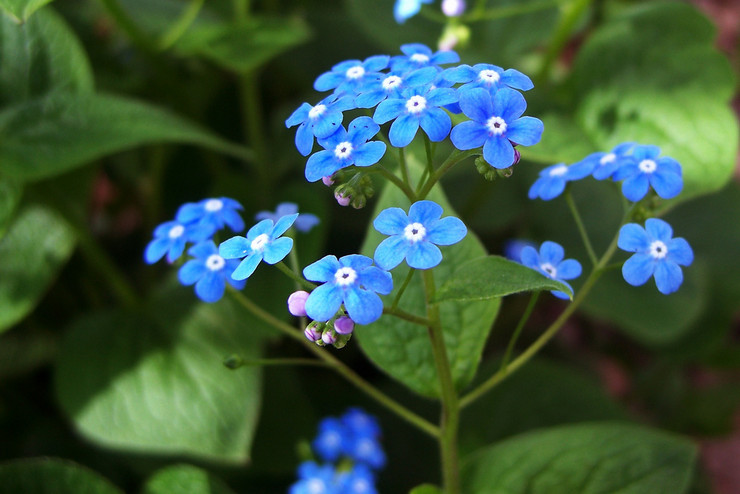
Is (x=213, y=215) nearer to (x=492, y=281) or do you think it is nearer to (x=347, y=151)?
(x=347, y=151)

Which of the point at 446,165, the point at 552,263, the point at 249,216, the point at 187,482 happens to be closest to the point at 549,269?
the point at 552,263

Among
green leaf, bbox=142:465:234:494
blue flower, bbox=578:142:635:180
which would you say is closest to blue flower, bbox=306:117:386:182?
blue flower, bbox=578:142:635:180

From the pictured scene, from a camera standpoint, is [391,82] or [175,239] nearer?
[391,82]

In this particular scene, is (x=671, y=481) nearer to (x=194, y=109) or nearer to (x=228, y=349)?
(x=228, y=349)

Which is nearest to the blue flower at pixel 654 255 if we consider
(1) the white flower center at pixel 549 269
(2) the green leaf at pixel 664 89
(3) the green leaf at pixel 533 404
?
(1) the white flower center at pixel 549 269

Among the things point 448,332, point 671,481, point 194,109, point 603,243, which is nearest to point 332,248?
point 194,109

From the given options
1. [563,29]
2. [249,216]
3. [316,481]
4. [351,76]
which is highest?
[563,29]
